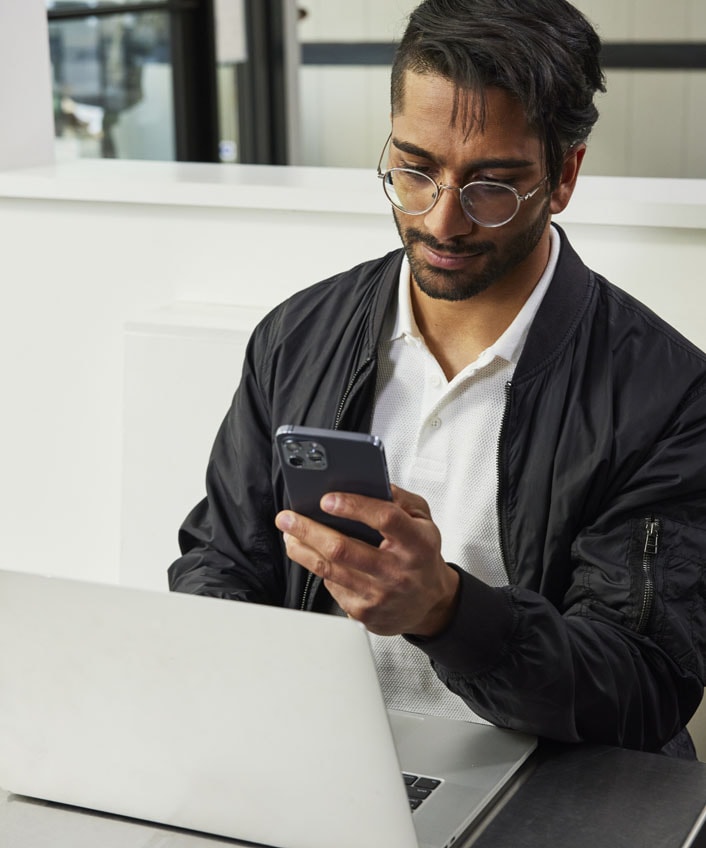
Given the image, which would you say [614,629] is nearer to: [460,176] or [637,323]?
[637,323]

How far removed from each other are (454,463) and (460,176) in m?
0.31

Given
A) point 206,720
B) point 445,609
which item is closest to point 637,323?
point 445,609

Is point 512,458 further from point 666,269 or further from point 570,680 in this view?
point 666,269

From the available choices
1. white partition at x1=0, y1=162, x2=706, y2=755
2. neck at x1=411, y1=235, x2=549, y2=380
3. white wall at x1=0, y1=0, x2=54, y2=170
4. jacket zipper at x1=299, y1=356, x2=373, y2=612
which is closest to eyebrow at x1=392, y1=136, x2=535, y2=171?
neck at x1=411, y1=235, x2=549, y2=380

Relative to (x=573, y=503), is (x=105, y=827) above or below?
below

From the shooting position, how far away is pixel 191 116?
5.21 meters

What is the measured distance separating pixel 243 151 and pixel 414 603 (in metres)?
4.71

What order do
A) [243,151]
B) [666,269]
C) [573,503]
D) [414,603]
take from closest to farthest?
[414,603], [573,503], [666,269], [243,151]

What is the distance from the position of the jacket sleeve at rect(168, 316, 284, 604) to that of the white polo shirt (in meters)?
0.15

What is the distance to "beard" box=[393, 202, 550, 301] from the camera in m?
1.41

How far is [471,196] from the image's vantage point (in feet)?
4.50

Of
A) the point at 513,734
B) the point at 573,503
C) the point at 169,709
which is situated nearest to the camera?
the point at 169,709

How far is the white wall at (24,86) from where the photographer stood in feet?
7.73

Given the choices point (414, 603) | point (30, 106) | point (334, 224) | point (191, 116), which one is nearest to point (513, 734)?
point (414, 603)
